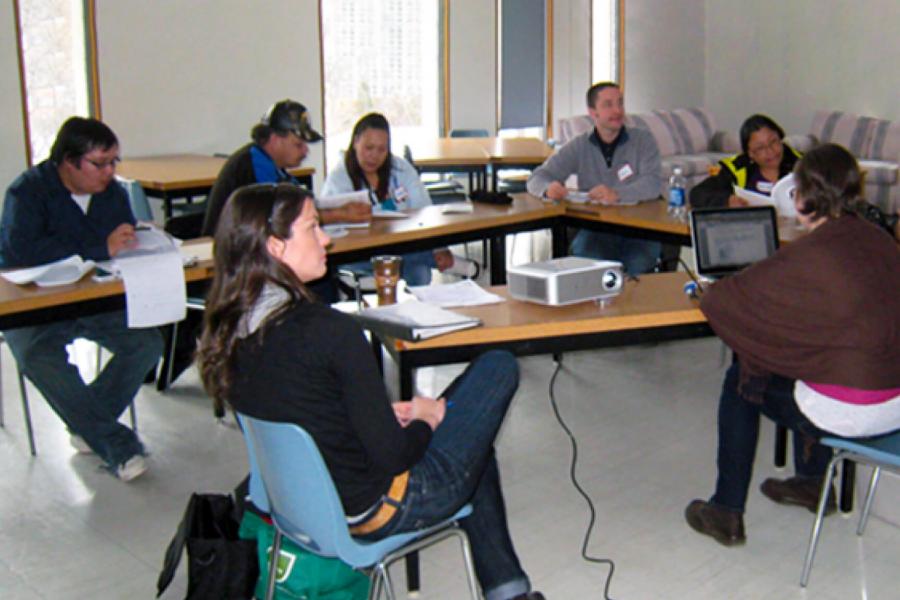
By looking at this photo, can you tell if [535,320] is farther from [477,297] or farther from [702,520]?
[702,520]

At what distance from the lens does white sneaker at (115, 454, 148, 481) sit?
3.43 m

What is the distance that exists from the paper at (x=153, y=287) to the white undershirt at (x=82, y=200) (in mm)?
279

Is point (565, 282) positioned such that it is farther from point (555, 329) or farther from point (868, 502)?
point (868, 502)

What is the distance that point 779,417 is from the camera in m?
2.75

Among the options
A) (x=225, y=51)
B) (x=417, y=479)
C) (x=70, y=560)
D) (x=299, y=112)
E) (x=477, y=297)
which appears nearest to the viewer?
(x=417, y=479)

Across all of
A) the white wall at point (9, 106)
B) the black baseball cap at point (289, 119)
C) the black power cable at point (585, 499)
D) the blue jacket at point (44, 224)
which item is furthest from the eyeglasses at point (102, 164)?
the white wall at point (9, 106)

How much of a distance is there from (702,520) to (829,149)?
109 cm

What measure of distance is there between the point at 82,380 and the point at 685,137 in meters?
6.86

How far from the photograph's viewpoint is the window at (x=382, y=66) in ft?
26.3

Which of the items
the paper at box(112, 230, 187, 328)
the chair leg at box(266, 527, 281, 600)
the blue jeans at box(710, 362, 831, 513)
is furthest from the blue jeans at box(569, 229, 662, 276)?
the chair leg at box(266, 527, 281, 600)

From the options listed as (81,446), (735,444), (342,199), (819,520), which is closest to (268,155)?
(342,199)

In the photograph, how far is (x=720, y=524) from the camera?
2.95 meters

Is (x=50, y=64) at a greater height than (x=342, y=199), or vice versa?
(x=50, y=64)

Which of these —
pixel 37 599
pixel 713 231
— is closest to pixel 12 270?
pixel 37 599
